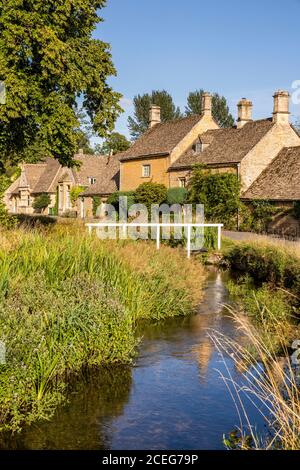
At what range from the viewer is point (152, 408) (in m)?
8.77

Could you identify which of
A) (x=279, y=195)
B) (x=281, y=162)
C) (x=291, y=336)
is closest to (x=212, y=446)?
(x=291, y=336)

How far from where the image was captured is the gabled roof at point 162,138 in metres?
47.8

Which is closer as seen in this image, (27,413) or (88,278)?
(27,413)

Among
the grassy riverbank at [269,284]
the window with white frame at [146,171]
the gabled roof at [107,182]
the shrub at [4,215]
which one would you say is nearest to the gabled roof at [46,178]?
the gabled roof at [107,182]

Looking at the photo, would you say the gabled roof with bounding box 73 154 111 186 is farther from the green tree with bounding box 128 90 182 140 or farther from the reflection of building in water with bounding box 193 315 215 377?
the reflection of building in water with bounding box 193 315 215 377

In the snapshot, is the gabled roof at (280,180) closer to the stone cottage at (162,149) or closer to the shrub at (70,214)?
the stone cottage at (162,149)

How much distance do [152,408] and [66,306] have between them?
8.38 feet

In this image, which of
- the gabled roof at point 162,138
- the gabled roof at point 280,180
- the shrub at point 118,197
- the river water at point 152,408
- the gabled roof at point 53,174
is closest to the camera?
the river water at point 152,408

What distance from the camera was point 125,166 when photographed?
169ft

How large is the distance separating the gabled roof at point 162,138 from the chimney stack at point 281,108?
8479mm

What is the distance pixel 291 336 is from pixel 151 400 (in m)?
4.18

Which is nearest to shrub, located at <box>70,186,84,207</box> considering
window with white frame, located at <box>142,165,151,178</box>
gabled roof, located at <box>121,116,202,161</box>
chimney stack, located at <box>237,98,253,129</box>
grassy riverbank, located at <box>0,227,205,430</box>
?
gabled roof, located at <box>121,116,202,161</box>

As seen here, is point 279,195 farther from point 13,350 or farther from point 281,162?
point 13,350

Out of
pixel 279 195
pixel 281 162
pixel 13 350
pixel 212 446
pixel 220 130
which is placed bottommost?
pixel 212 446
